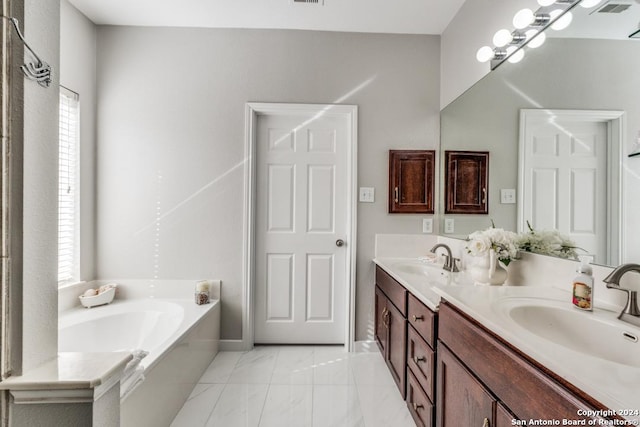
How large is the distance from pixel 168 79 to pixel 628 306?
9.90 ft

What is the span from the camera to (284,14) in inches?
90.0

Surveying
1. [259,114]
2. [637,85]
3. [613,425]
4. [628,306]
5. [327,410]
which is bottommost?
[327,410]

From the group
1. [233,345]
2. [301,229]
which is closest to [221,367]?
[233,345]

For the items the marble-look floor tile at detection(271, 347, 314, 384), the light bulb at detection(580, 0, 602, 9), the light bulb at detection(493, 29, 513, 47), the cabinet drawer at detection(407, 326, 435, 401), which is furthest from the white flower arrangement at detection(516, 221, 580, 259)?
the marble-look floor tile at detection(271, 347, 314, 384)

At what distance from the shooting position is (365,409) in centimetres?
181

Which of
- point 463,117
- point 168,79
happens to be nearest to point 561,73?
point 463,117

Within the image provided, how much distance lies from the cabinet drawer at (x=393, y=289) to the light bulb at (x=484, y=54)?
1.49 meters

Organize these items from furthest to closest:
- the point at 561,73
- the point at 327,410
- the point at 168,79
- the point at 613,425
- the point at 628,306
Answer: the point at 168,79 < the point at 327,410 < the point at 561,73 < the point at 628,306 < the point at 613,425

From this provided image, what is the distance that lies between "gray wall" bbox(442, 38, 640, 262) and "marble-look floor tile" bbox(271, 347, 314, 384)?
1.53 meters

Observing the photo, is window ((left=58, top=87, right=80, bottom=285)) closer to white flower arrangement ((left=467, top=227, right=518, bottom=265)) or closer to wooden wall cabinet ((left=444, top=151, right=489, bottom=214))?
white flower arrangement ((left=467, top=227, right=518, bottom=265))

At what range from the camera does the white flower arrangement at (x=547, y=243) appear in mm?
1299

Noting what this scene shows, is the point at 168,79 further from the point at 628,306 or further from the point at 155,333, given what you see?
the point at 628,306

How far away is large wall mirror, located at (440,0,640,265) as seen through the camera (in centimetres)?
103

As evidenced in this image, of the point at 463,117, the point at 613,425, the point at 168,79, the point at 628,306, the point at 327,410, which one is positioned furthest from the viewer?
the point at 168,79
